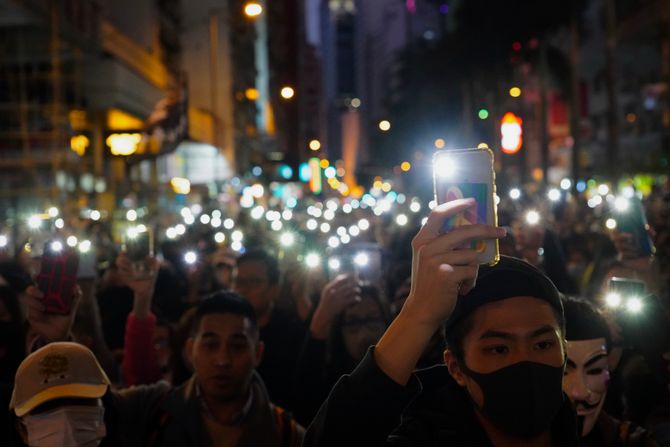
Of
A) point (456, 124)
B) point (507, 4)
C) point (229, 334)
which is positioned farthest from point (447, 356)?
point (456, 124)

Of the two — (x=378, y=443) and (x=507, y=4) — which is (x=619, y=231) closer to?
(x=378, y=443)

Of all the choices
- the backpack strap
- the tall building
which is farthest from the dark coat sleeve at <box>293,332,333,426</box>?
the tall building

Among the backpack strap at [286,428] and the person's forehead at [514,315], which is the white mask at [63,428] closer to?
the backpack strap at [286,428]

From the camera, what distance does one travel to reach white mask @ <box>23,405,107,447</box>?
404 cm

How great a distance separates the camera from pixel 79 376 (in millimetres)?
4219

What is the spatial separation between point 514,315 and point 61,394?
191 cm

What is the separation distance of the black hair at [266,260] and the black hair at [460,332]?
4.78 metres

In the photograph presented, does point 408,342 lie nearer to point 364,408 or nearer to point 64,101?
point 364,408

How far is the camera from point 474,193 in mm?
2752

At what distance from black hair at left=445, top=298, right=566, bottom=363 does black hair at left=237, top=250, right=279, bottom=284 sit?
188 inches

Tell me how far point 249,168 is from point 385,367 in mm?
81858

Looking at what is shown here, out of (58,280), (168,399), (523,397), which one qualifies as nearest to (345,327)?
(168,399)

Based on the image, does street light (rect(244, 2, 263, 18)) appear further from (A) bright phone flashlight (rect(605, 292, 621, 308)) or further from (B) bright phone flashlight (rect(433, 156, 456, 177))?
(B) bright phone flashlight (rect(433, 156, 456, 177))

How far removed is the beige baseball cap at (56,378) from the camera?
162 inches
